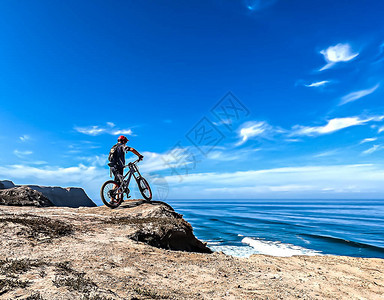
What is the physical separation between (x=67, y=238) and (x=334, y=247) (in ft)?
77.4

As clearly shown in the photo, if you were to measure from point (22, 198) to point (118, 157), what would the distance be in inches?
329

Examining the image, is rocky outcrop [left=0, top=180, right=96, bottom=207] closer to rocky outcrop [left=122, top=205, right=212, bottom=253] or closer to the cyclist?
Answer: the cyclist

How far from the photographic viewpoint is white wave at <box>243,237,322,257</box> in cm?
1839

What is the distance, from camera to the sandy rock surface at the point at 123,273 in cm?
412

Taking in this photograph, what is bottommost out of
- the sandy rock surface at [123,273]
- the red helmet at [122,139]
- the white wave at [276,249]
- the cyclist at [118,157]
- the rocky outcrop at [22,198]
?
the white wave at [276,249]

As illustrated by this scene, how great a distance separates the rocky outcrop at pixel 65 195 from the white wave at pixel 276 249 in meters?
30.1


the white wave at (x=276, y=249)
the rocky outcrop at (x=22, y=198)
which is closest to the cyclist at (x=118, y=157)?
the rocky outcrop at (x=22, y=198)

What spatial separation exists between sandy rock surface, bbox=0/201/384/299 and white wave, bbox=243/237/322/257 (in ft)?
32.1

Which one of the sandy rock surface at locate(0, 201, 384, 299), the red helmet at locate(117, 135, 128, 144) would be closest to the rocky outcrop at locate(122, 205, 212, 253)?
the sandy rock surface at locate(0, 201, 384, 299)

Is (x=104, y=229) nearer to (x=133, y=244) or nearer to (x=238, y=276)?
(x=133, y=244)

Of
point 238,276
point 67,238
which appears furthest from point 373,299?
point 67,238

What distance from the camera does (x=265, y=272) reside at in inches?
268

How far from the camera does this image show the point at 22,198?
15305 millimetres

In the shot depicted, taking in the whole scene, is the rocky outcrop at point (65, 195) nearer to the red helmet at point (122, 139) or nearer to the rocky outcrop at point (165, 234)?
the red helmet at point (122, 139)
